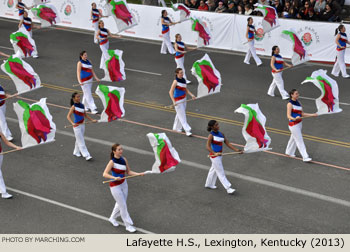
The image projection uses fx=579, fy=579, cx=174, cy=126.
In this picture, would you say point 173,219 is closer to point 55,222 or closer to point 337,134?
point 55,222

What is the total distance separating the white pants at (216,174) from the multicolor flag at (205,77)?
4.16 metres

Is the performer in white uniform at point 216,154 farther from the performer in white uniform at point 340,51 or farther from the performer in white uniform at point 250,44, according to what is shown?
the performer in white uniform at point 250,44

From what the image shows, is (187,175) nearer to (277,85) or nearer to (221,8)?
(277,85)

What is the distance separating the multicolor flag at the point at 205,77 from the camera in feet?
57.1

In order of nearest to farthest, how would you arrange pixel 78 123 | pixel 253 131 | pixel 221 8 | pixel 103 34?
pixel 253 131 < pixel 78 123 < pixel 103 34 < pixel 221 8

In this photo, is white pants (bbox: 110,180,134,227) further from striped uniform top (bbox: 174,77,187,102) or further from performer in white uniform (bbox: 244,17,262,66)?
performer in white uniform (bbox: 244,17,262,66)

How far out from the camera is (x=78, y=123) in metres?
15.4

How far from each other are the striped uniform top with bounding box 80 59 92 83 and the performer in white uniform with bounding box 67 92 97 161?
3.16 metres

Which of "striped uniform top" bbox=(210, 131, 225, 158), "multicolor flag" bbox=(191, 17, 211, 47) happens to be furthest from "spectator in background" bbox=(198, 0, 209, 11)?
"striped uniform top" bbox=(210, 131, 225, 158)

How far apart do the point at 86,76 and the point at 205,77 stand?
3.90 m

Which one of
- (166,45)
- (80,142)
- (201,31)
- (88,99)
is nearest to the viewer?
(80,142)

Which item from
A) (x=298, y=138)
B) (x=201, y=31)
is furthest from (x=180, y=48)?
(x=298, y=138)

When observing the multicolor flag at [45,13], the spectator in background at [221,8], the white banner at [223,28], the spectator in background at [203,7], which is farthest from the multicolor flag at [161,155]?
→ the spectator in background at [203,7]

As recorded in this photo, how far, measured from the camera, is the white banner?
24.7 meters
